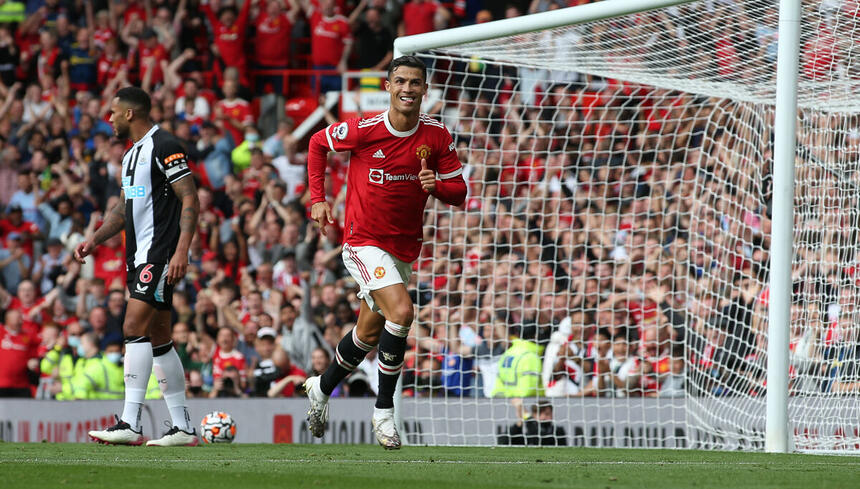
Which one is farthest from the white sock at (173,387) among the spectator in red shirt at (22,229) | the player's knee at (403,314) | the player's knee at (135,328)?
Answer: the spectator in red shirt at (22,229)

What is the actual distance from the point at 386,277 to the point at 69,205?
9755 mm

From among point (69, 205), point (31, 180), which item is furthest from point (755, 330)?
point (31, 180)

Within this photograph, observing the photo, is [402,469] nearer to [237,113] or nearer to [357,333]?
[357,333]

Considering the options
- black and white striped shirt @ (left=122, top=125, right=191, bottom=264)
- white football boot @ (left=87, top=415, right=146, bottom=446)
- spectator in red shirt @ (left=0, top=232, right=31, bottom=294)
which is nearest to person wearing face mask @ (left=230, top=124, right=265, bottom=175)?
spectator in red shirt @ (left=0, top=232, right=31, bottom=294)

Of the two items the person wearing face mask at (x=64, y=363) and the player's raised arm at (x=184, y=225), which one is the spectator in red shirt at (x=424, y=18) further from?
the player's raised arm at (x=184, y=225)

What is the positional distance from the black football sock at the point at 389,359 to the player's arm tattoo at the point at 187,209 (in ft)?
4.71

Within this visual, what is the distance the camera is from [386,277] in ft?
22.5

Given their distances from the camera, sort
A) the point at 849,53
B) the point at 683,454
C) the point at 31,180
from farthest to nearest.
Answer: the point at 31,180 → the point at 849,53 → the point at 683,454

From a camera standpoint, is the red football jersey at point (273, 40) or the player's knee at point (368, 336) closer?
the player's knee at point (368, 336)

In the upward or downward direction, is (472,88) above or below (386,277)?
above

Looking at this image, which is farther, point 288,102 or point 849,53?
point 288,102

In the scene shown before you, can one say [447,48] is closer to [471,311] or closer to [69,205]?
[471,311]

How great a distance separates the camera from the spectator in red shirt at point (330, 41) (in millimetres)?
16672

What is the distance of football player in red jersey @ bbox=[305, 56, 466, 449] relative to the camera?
683 cm
